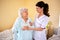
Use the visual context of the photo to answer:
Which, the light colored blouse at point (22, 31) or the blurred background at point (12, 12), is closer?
the light colored blouse at point (22, 31)

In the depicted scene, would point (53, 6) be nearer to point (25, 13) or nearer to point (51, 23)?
point (51, 23)

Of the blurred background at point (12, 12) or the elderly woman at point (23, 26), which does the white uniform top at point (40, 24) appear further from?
the blurred background at point (12, 12)

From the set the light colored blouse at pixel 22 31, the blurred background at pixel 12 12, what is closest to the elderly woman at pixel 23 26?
the light colored blouse at pixel 22 31

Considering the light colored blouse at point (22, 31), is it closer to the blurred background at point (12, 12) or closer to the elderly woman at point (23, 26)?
the elderly woman at point (23, 26)

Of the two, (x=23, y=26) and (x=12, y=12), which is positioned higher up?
(x=12, y=12)

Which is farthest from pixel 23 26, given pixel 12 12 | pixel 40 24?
pixel 12 12

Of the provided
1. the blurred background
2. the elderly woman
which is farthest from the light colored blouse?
the blurred background

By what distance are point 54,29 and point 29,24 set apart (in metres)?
0.55

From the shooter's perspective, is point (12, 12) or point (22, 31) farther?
point (12, 12)

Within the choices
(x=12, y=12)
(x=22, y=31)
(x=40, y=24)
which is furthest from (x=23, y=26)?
(x=12, y=12)

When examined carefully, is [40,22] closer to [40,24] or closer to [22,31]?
[40,24]

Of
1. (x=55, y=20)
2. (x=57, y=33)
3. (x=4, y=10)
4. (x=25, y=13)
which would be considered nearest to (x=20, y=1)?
(x=4, y=10)

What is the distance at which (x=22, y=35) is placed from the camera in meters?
1.27

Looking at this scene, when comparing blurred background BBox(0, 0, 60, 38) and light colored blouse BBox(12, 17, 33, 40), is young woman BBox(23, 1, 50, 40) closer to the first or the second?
light colored blouse BBox(12, 17, 33, 40)
